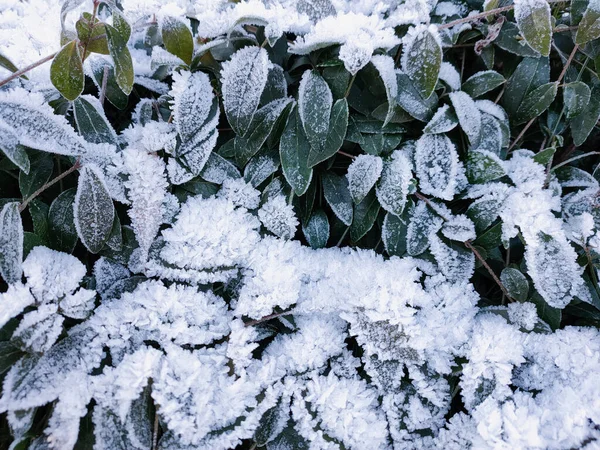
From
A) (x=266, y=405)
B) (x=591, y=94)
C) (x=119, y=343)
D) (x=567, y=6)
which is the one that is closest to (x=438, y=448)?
(x=266, y=405)

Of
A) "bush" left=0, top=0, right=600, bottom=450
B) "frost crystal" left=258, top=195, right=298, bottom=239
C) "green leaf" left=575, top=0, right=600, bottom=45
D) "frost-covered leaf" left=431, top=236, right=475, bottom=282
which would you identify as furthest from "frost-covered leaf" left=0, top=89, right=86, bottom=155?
"green leaf" left=575, top=0, right=600, bottom=45

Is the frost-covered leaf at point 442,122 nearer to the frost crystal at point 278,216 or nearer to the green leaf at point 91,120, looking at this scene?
the frost crystal at point 278,216

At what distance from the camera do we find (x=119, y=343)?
80 cm

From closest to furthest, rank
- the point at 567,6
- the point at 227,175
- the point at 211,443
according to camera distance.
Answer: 1. the point at 211,443
2. the point at 227,175
3. the point at 567,6

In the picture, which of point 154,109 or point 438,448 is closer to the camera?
point 438,448

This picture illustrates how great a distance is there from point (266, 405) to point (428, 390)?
294 millimetres

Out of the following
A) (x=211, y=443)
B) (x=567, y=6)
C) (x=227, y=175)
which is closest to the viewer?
(x=211, y=443)

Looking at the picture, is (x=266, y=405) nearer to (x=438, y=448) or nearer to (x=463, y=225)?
(x=438, y=448)

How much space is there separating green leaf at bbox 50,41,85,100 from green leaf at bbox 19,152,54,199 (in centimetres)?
16

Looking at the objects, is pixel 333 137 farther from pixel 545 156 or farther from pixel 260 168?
pixel 545 156

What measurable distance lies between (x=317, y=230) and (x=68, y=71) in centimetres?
54

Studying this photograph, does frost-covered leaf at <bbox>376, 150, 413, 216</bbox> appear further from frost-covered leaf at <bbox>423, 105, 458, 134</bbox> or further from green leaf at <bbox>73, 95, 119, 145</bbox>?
green leaf at <bbox>73, 95, 119, 145</bbox>

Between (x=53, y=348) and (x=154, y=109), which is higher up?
(x=154, y=109)

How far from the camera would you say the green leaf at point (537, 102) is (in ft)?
3.21
